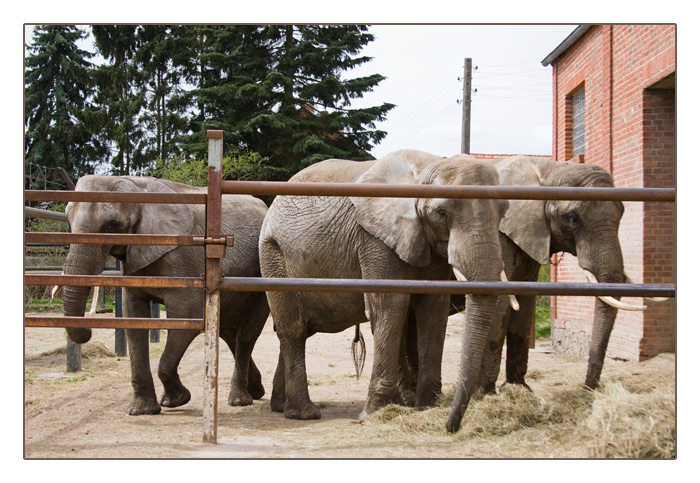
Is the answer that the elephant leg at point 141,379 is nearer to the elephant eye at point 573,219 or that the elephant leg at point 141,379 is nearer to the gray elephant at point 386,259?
the gray elephant at point 386,259

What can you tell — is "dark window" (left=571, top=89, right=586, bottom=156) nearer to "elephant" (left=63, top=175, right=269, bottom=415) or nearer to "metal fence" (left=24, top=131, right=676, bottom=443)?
"elephant" (left=63, top=175, right=269, bottom=415)

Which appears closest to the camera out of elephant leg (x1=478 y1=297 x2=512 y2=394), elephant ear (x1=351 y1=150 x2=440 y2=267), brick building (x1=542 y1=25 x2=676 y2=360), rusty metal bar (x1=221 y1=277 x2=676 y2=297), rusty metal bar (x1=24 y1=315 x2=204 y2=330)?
rusty metal bar (x1=221 y1=277 x2=676 y2=297)

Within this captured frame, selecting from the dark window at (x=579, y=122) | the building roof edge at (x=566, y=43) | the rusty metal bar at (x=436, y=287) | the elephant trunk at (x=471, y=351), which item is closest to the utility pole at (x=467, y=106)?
the building roof edge at (x=566, y=43)

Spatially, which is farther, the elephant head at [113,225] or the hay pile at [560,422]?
the elephant head at [113,225]

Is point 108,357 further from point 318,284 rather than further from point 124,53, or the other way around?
point 124,53

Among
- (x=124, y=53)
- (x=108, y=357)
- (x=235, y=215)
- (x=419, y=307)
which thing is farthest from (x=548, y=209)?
(x=124, y=53)

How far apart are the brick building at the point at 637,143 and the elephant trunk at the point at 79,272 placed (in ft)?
16.8

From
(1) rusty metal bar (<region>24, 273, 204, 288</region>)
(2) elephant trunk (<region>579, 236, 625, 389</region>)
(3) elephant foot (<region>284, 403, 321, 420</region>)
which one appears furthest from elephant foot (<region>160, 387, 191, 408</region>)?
(2) elephant trunk (<region>579, 236, 625, 389</region>)

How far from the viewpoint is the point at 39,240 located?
Result: 14.8 feet

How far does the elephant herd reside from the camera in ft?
18.9

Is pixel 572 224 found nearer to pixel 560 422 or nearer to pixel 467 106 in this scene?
pixel 560 422

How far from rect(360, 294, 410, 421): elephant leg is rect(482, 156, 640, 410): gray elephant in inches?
33.4

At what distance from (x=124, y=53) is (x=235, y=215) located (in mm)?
26063

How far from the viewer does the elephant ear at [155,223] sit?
664cm
